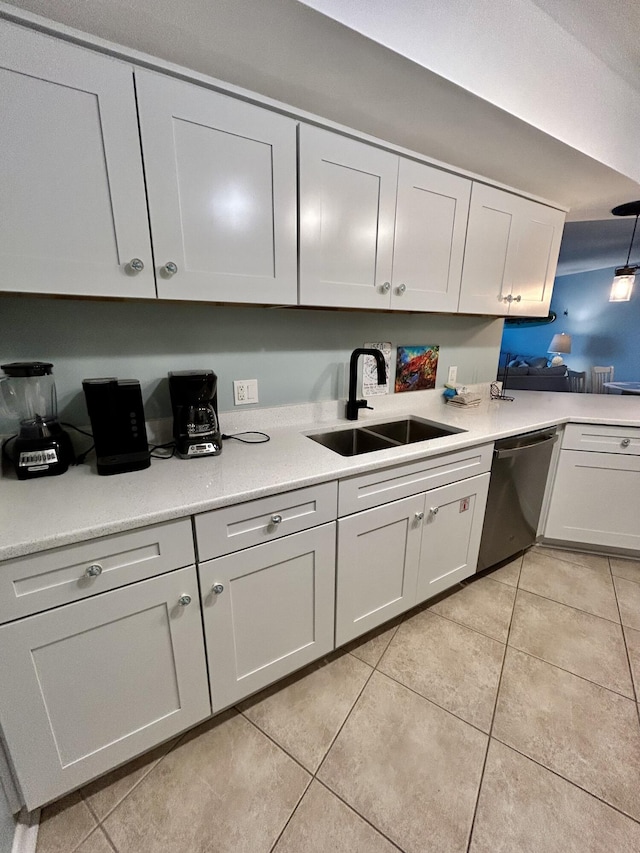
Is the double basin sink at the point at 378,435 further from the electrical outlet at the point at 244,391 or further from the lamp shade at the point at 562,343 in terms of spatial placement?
the lamp shade at the point at 562,343

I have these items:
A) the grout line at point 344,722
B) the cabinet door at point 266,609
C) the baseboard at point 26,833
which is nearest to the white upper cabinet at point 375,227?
the cabinet door at point 266,609

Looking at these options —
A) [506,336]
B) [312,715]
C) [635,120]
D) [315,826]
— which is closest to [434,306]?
[635,120]

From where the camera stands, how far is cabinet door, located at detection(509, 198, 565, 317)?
6.33 feet

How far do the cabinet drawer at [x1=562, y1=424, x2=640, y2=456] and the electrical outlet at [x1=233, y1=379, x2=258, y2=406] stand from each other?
1870mm

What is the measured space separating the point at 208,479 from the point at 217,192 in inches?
36.5

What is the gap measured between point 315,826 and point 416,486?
1110mm

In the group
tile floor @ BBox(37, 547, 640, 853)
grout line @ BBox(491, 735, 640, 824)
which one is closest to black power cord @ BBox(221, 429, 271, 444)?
tile floor @ BBox(37, 547, 640, 853)

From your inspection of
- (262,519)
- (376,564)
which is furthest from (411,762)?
(262,519)

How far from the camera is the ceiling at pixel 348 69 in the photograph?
0.88 metres

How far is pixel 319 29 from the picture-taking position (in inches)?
36.2

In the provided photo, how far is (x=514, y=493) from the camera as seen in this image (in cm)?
192

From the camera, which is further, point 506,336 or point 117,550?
point 506,336

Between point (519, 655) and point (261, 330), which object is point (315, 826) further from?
point (261, 330)

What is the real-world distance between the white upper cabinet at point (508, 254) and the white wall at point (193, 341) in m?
0.33
